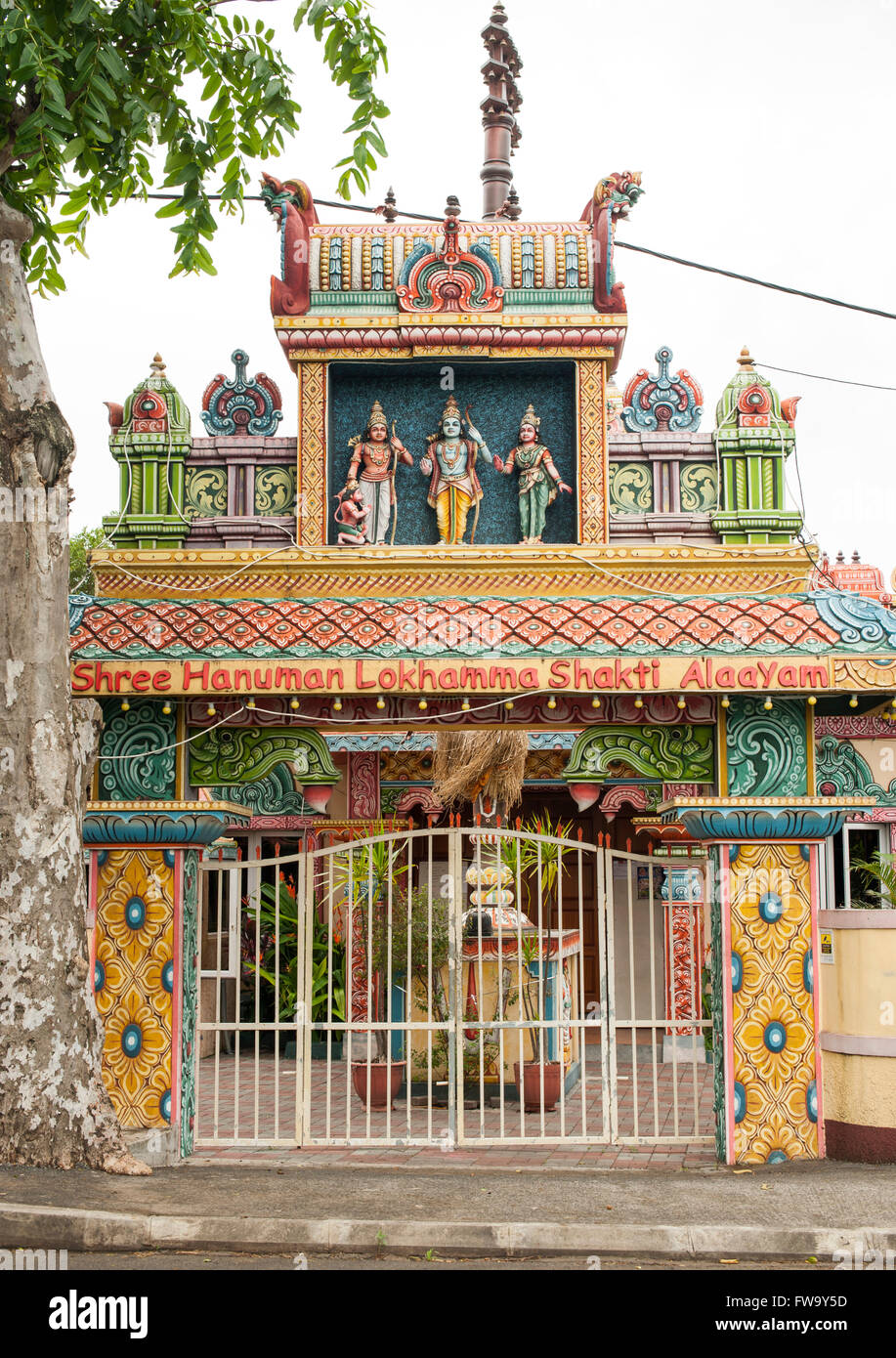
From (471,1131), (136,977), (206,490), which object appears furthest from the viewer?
(471,1131)

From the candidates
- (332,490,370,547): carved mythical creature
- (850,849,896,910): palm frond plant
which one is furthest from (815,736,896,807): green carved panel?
(332,490,370,547): carved mythical creature

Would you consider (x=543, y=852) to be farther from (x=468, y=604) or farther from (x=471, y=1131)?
(x=468, y=604)

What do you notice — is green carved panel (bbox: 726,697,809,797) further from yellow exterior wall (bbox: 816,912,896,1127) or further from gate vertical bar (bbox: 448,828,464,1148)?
gate vertical bar (bbox: 448,828,464,1148)

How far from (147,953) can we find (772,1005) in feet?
12.1

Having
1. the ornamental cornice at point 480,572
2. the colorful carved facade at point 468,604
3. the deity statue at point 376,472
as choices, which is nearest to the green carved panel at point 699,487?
the colorful carved facade at point 468,604

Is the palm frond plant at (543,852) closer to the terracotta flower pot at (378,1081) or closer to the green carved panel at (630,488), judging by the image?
the terracotta flower pot at (378,1081)

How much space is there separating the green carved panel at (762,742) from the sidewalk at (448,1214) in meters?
2.27

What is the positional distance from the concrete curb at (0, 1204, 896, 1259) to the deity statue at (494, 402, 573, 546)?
4.36 meters

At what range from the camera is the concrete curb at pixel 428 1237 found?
5938mm

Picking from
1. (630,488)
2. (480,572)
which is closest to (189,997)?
(480,572)

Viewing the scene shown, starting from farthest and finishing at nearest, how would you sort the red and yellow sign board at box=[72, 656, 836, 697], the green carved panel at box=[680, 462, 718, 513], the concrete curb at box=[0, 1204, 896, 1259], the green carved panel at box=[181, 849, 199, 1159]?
1. the green carved panel at box=[680, 462, 718, 513]
2. the green carved panel at box=[181, 849, 199, 1159]
3. the red and yellow sign board at box=[72, 656, 836, 697]
4. the concrete curb at box=[0, 1204, 896, 1259]

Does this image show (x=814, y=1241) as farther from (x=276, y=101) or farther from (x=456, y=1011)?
(x=276, y=101)

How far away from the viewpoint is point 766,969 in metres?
8.05

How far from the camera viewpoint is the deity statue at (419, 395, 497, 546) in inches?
353
